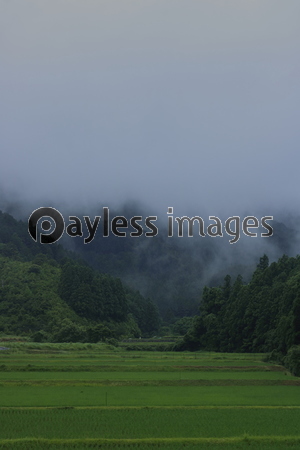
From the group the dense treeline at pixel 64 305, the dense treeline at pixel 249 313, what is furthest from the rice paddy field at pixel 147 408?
the dense treeline at pixel 64 305

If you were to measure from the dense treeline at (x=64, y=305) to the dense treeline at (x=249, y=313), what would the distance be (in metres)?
12.1

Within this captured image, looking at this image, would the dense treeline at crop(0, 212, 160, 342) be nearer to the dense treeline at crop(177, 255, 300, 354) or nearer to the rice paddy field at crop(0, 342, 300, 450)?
the dense treeline at crop(177, 255, 300, 354)

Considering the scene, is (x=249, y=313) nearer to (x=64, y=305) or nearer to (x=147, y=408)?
(x=64, y=305)

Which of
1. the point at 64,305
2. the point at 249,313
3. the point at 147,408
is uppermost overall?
the point at 249,313

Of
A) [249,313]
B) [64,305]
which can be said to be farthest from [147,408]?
[64,305]

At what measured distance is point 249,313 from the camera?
177 ft

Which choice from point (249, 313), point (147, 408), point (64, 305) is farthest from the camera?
point (64, 305)

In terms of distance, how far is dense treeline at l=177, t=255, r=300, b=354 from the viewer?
48.8 m

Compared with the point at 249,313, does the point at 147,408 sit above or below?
below

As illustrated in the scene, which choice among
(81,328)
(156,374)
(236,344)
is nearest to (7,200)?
(81,328)

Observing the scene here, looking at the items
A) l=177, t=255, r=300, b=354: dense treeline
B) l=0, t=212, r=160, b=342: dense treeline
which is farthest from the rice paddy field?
l=0, t=212, r=160, b=342: dense treeline

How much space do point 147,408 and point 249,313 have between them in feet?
118

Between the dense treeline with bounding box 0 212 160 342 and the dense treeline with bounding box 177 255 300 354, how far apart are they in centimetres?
1215

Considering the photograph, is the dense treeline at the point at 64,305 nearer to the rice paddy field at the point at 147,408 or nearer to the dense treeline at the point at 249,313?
the dense treeline at the point at 249,313
